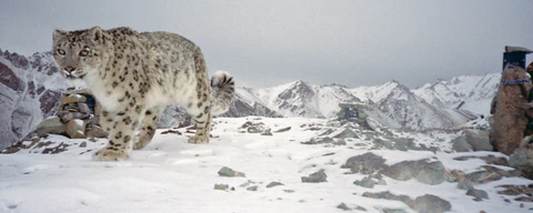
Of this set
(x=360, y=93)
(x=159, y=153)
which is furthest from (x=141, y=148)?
(x=360, y=93)

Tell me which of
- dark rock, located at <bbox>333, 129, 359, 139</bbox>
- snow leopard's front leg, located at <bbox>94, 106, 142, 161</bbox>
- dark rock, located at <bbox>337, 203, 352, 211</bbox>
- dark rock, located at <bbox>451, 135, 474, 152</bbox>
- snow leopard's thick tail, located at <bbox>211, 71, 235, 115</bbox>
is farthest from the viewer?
dark rock, located at <bbox>333, 129, 359, 139</bbox>

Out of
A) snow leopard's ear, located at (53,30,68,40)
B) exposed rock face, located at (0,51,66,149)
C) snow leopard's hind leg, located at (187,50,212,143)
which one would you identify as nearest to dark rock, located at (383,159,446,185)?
snow leopard's hind leg, located at (187,50,212,143)

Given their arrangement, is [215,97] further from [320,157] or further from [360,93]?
[360,93]

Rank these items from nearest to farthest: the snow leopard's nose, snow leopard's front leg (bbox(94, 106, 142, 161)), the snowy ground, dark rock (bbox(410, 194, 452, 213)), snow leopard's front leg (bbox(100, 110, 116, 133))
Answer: the snowy ground, dark rock (bbox(410, 194, 452, 213)), the snow leopard's nose, snow leopard's front leg (bbox(94, 106, 142, 161)), snow leopard's front leg (bbox(100, 110, 116, 133))

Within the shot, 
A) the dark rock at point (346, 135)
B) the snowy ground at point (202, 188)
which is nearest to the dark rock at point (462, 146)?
the snowy ground at point (202, 188)

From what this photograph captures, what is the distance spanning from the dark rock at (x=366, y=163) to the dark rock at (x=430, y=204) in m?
1.06

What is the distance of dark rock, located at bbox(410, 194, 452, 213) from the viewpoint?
2592 millimetres

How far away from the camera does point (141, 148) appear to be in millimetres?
5695

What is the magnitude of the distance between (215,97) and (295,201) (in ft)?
15.0

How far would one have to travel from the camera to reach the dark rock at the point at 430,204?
2592 mm

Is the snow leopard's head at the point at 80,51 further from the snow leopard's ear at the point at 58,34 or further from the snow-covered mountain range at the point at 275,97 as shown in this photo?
the snow-covered mountain range at the point at 275,97

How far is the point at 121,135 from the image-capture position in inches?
176

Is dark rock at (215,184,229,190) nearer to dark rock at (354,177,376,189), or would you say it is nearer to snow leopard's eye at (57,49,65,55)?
dark rock at (354,177,376,189)

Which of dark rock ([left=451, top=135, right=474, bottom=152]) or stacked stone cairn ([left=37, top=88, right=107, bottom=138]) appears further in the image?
stacked stone cairn ([left=37, top=88, right=107, bottom=138])
